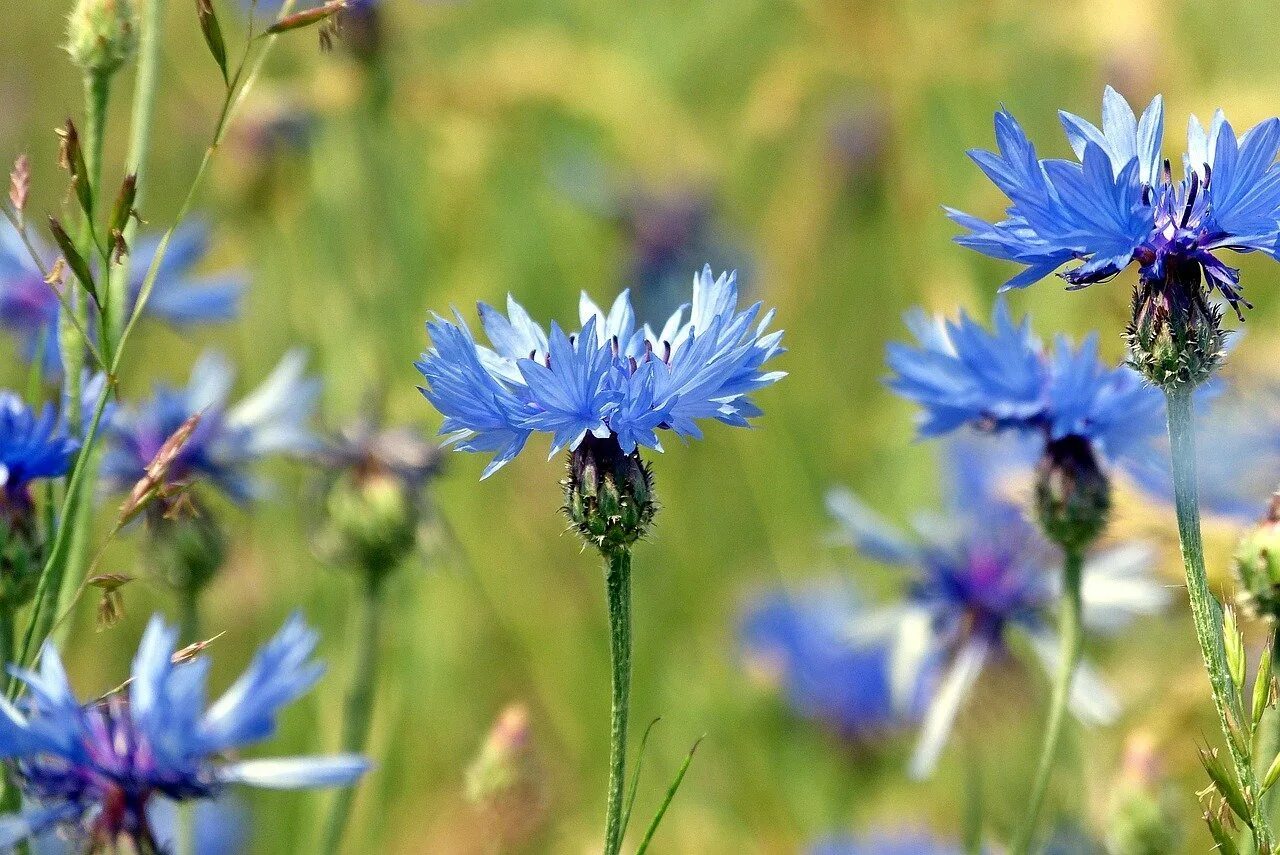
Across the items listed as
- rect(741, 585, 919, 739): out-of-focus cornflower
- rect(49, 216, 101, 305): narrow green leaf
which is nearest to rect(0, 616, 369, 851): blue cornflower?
rect(49, 216, 101, 305): narrow green leaf

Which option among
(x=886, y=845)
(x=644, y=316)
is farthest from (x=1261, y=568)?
(x=644, y=316)

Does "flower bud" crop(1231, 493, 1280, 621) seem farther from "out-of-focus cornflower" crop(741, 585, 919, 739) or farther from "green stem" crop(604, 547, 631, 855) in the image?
"out-of-focus cornflower" crop(741, 585, 919, 739)

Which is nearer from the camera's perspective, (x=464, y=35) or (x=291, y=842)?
(x=291, y=842)

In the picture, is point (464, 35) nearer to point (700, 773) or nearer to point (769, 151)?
point (769, 151)

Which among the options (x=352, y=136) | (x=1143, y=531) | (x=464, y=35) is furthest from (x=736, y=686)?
(x=464, y=35)

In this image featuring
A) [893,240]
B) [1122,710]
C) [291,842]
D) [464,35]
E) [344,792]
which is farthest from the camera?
[464,35]

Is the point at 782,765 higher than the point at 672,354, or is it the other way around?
the point at 672,354

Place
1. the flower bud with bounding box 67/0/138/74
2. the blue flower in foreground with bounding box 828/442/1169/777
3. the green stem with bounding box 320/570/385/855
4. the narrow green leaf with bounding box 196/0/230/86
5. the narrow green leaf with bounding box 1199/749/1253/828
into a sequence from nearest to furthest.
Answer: the narrow green leaf with bounding box 1199/749/1253/828 → the narrow green leaf with bounding box 196/0/230/86 → the flower bud with bounding box 67/0/138/74 → the green stem with bounding box 320/570/385/855 → the blue flower in foreground with bounding box 828/442/1169/777
